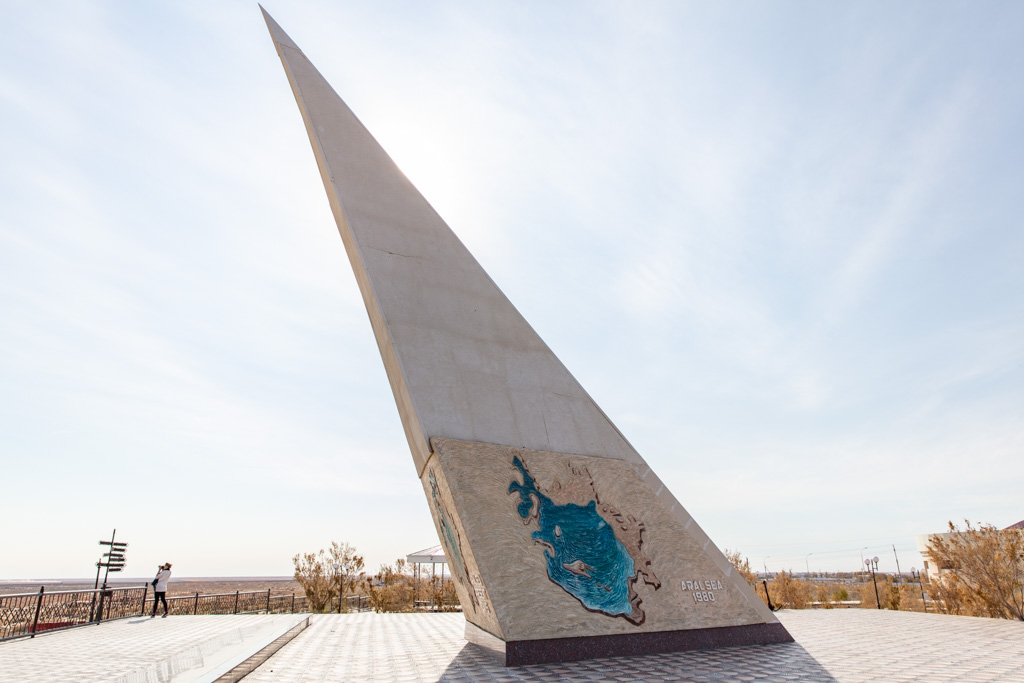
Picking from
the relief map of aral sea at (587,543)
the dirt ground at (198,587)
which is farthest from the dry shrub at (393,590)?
the relief map of aral sea at (587,543)

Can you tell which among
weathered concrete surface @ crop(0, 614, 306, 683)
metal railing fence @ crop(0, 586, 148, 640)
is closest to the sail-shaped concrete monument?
weathered concrete surface @ crop(0, 614, 306, 683)

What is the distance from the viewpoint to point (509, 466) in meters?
6.65

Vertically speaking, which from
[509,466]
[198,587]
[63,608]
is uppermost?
[509,466]

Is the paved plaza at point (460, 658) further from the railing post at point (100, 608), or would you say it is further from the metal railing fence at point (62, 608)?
the railing post at point (100, 608)

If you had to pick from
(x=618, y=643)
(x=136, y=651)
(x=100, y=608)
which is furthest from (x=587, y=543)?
(x=100, y=608)

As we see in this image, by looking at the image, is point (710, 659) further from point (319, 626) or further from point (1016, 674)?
point (319, 626)

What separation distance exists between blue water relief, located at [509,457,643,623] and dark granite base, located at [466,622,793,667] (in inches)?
11.7

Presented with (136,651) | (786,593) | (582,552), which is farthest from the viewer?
(786,593)

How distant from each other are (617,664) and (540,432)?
284 centimetres

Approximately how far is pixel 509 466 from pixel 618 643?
2.38 m

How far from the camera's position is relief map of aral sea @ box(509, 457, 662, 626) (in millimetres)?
6262

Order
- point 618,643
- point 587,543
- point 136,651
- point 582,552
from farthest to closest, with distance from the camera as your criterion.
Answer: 1. point 136,651
2. point 587,543
3. point 582,552
4. point 618,643

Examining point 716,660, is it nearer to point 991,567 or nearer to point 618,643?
point 618,643

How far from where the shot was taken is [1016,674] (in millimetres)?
A: 4984
